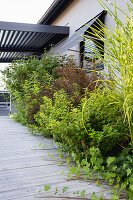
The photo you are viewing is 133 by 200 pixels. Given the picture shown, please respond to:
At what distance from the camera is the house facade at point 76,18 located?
624 cm

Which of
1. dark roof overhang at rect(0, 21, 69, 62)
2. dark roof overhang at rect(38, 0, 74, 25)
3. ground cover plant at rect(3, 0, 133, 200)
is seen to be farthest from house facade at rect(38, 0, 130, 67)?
ground cover plant at rect(3, 0, 133, 200)

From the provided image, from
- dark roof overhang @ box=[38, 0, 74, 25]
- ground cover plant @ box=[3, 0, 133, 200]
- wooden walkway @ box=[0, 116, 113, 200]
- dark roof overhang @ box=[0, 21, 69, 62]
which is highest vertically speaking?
dark roof overhang @ box=[38, 0, 74, 25]

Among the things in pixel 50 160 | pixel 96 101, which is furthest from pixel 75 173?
pixel 96 101

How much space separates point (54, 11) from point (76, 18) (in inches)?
70.8

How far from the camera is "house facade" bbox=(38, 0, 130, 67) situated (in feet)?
20.5

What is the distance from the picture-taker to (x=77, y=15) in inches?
305

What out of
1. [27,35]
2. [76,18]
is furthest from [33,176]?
[27,35]

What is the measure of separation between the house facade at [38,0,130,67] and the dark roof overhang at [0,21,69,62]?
43 centimetres

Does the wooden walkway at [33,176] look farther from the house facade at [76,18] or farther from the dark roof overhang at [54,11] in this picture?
the dark roof overhang at [54,11]

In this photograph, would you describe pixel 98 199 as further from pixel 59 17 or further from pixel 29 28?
pixel 59 17

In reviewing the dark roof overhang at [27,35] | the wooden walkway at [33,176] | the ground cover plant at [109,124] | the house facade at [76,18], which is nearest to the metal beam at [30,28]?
the dark roof overhang at [27,35]

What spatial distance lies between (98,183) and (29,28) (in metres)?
6.76

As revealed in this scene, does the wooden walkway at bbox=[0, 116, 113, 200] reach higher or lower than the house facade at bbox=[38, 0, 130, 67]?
lower

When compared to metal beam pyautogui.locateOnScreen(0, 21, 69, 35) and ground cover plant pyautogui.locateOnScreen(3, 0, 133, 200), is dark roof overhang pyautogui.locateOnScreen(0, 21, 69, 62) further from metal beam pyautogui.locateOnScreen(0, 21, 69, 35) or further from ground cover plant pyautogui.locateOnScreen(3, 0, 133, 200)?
ground cover plant pyautogui.locateOnScreen(3, 0, 133, 200)
